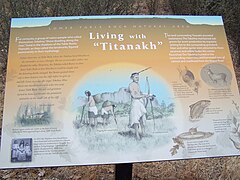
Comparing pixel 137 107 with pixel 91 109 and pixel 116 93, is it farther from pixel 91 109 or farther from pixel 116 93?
pixel 91 109

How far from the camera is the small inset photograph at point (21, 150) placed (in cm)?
188

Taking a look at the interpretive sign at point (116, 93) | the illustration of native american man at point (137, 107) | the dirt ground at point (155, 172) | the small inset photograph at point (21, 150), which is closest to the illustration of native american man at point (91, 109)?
the interpretive sign at point (116, 93)

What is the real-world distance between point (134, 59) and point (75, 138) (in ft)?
1.71

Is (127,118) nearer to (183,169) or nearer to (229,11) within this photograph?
(183,169)

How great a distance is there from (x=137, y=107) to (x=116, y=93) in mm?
128

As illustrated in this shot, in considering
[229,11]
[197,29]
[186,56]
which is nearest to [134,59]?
[186,56]

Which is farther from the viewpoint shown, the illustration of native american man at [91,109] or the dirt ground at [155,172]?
the dirt ground at [155,172]

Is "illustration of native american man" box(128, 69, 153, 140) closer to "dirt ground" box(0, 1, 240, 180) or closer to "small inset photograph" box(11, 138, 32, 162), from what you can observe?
"small inset photograph" box(11, 138, 32, 162)

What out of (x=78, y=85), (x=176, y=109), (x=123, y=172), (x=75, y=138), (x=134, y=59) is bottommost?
(x=123, y=172)

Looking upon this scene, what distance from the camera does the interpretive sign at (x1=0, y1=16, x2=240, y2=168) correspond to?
6.32ft

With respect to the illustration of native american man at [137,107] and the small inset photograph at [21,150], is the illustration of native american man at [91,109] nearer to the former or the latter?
the illustration of native american man at [137,107]

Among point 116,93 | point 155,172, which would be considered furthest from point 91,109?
point 155,172

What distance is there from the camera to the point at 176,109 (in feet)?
6.70

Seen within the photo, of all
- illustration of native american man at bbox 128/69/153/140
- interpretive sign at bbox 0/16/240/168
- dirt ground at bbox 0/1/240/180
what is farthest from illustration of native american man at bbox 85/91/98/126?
dirt ground at bbox 0/1/240/180
